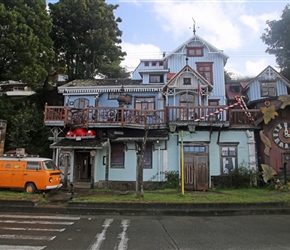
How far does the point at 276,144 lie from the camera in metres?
17.0

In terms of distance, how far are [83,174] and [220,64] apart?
1497cm

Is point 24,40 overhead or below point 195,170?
overhead

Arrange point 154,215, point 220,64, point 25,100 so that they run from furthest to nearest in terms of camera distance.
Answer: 1. point 25,100
2. point 220,64
3. point 154,215


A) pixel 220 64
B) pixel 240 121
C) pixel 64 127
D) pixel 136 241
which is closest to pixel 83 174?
pixel 64 127

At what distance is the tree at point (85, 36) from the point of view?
28953 millimetres

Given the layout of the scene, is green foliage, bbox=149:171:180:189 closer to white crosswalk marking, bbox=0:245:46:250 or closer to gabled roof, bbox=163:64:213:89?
gabled roof, bbox=163:64:213:89

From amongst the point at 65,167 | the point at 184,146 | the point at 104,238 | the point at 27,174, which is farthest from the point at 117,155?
the point at 104,238

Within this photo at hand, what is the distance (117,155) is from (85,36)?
17.3 metres

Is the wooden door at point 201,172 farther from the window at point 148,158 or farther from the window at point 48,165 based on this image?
the window at point 48,165

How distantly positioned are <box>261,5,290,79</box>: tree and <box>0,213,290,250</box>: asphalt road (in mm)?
24497

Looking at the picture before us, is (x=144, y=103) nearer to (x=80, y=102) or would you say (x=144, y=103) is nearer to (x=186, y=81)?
(x=186, y=81)

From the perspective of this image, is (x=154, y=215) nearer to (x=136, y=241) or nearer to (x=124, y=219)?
(x=124, y=219)

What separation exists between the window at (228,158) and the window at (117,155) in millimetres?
6594

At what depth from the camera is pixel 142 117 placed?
1784 centimetres
